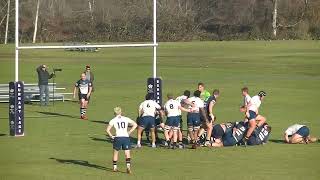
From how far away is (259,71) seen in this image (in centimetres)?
6334

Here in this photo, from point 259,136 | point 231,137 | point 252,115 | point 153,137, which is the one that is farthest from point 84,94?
point 252,115

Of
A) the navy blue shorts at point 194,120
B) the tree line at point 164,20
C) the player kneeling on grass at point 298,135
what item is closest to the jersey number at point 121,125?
the navy blue shorts at point 194,120

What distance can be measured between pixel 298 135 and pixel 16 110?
28.5ft

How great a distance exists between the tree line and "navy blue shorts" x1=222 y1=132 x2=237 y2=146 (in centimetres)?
5589

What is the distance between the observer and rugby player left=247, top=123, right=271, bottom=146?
25.5 metres

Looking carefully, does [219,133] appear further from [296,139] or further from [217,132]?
[296,139]

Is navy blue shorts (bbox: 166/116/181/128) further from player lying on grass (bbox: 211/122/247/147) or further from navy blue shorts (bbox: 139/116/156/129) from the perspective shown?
player lying on grass (bbox: 211/122/247/147)

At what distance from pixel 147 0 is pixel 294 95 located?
43652mm

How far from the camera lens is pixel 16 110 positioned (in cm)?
2811

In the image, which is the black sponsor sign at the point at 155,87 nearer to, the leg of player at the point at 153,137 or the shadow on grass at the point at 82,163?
the leg of player at the point at 153,137

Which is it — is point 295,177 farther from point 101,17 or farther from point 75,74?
point 101,17

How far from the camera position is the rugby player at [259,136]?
25.5 m

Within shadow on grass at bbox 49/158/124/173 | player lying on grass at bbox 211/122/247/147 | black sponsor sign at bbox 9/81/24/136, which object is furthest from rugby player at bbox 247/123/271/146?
black sponsor sign at bbox 9/81/24/136

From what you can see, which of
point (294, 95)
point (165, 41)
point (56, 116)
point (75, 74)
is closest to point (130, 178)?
point (56, 116)
